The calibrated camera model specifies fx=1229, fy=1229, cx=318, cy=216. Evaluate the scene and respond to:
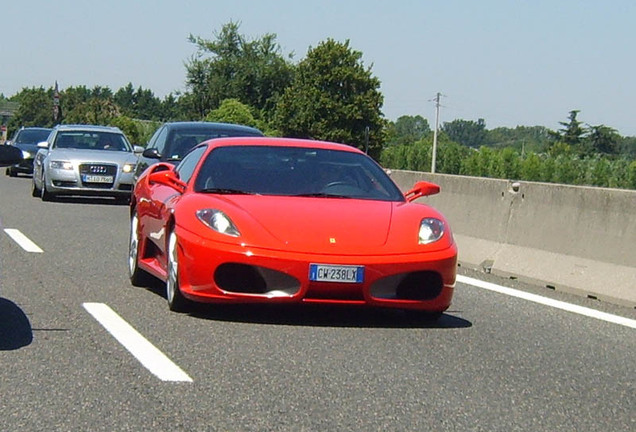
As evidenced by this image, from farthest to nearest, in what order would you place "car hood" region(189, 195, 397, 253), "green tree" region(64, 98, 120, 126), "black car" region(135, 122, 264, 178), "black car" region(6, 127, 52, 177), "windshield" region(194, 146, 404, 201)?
1. "green tree" region(64, 98, 120, 126)
2. "black car" region(6, 127, 52, 177)
3. "black car" region(135, 122, 264, 178)
4. "windshield" region(194, 146, 404, 201)
5. "car hood" region(189, 195, 397, 253)

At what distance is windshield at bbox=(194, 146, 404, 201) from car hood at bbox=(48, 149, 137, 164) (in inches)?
558

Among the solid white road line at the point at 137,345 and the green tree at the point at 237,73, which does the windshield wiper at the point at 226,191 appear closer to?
the solid white road line at the point at 137,345

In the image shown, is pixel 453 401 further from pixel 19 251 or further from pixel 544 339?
pixel 19 251

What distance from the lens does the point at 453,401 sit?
5766mm

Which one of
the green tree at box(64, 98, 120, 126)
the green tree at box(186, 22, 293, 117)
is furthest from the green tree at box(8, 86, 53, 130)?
the green tree at box(186, 22, 293, 117)

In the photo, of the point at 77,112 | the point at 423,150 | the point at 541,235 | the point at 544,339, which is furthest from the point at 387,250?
the point at 77,112

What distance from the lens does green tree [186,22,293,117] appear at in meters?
132

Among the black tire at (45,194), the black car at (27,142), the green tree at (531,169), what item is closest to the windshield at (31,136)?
the black car at (27,142)

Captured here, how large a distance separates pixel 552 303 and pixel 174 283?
3331 mm

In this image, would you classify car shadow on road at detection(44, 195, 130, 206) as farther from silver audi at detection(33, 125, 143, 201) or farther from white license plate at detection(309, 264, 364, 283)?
white license plate at detection(309, 264, 364, 283)

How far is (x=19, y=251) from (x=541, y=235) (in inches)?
205

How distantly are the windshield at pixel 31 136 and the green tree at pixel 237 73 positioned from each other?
305ft

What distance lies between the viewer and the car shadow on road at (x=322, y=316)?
8242 millimetres

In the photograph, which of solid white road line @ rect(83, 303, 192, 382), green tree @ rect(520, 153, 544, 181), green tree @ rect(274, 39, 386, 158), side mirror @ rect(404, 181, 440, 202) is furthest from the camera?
green tree @ rect(520, 153, 544, 181)
